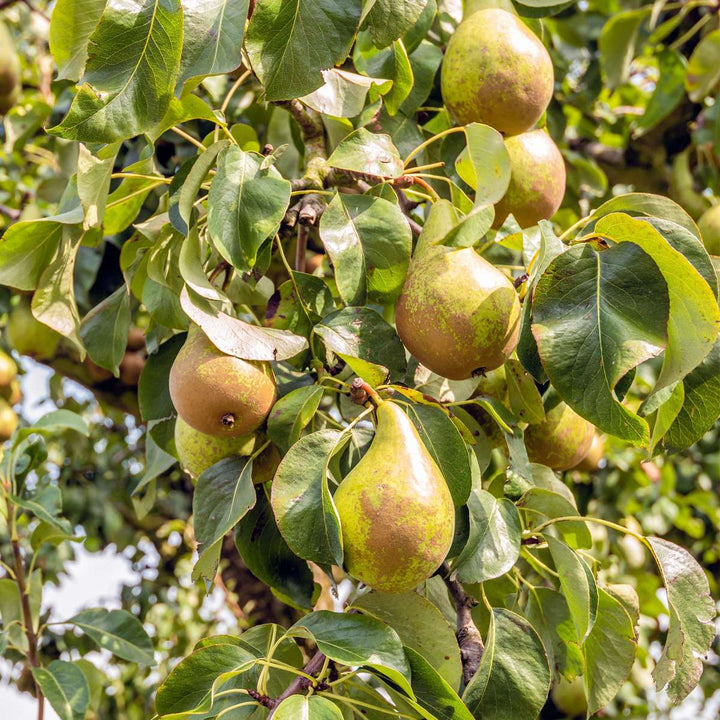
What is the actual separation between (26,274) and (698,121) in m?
1.83

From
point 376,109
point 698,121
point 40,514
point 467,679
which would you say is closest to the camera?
point 467,679

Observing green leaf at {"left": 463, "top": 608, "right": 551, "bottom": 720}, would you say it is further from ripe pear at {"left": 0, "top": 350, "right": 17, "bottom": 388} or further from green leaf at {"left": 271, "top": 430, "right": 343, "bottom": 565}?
ripe pear at {"left": 0, "top": 350, "right": 17, "bottom": 388}

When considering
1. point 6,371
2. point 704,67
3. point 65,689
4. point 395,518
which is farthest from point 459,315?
point 6,371

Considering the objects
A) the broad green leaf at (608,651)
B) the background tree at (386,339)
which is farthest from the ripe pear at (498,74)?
the broad green leaf at (608,651)

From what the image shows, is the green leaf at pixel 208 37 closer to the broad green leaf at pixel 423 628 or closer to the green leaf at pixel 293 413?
the green leaf at pixel 293 413

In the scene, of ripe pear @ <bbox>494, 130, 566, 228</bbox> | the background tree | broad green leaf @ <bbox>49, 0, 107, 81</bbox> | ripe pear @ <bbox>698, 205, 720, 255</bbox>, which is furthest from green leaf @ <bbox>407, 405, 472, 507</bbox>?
ripe pear @ <bbox>698, 205, 720, 255</bbox>

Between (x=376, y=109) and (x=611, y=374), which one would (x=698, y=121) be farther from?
(x=611, y=374)

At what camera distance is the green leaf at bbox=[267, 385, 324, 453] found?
923 millimetres

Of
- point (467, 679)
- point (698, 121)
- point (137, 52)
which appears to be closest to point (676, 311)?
point (467, 679)

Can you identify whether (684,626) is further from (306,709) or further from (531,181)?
(531,181)

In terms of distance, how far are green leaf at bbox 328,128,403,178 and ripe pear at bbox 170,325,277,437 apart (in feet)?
0.82

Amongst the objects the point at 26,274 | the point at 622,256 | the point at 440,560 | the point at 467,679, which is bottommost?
the point at 467,679

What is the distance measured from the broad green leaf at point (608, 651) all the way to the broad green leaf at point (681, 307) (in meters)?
0.31

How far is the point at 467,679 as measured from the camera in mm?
958
